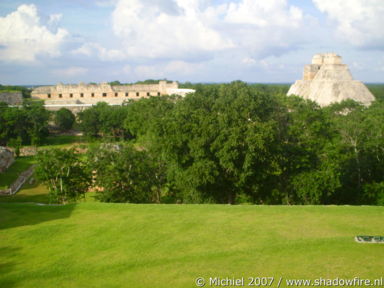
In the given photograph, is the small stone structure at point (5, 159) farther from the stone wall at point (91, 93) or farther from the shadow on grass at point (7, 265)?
the stone wall at point (91, 93)

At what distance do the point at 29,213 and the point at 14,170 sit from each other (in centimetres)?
1912

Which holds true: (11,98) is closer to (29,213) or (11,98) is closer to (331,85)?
(331,85)

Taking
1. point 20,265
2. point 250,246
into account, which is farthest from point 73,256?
point 250,246

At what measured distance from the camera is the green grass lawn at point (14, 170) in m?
23.3

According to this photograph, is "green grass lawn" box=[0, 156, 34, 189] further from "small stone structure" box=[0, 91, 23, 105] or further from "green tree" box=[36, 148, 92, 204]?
"small stone structure" box=[0, 91, 23, 105]

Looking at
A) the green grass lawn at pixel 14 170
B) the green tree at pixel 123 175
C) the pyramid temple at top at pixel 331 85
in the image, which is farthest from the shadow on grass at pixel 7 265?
the pyramid temple at top at pixel 331 85

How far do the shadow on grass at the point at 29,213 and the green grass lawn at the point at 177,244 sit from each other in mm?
24

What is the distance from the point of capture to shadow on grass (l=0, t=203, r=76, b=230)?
841cm

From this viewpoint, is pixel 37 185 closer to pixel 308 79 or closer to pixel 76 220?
pixel 76 220

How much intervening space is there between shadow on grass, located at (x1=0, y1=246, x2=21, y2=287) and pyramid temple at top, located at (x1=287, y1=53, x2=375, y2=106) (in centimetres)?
3110

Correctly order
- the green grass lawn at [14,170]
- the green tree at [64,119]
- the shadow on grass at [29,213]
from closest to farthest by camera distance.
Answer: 1. the shadow on grass at [29,213]
2. the green grass lawn at [14,170]
3. the green tree at [64,119]

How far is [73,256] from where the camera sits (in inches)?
257

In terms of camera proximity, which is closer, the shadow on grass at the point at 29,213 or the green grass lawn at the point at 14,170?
the shadow on grass at the point at 29,213

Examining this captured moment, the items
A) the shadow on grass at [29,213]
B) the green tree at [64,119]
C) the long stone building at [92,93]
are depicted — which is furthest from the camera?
the long stone building at [92,93]
